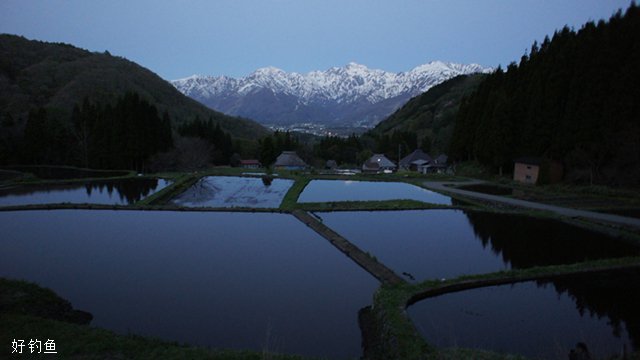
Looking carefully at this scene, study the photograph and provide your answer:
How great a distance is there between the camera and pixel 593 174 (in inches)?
1185

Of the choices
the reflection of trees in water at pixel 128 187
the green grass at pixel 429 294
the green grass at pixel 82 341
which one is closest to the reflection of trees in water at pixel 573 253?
the green grass at pixel 429 294

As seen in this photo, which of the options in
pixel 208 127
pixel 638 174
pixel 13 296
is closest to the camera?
pixel 13 296

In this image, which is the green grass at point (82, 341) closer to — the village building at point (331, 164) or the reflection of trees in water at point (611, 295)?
the reflection of trees in water at point (611, 295)

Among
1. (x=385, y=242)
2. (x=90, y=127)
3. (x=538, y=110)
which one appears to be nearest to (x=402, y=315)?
(x=385, y=242)

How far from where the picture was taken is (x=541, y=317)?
937 centimetres

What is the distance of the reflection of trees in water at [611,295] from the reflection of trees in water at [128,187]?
23.7 metres

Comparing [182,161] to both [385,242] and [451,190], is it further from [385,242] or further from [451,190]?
[385,242]

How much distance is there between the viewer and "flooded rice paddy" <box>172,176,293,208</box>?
2659 centimetres

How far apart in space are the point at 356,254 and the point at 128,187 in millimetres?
25403

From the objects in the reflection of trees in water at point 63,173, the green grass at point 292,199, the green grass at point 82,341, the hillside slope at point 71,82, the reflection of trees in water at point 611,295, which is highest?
the hillside slope at point 71,82

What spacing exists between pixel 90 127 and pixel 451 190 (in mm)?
47149

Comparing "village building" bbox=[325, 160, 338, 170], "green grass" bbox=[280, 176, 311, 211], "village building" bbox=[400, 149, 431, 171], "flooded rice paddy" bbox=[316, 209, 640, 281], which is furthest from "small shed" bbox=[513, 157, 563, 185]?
"village building" bbox=[325, 160, 338, 170]

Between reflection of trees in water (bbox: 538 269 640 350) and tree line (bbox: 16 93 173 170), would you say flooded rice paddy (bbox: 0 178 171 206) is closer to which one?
tree line (bbox: 16 93 173 170)

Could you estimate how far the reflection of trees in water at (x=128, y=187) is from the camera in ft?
92.9
